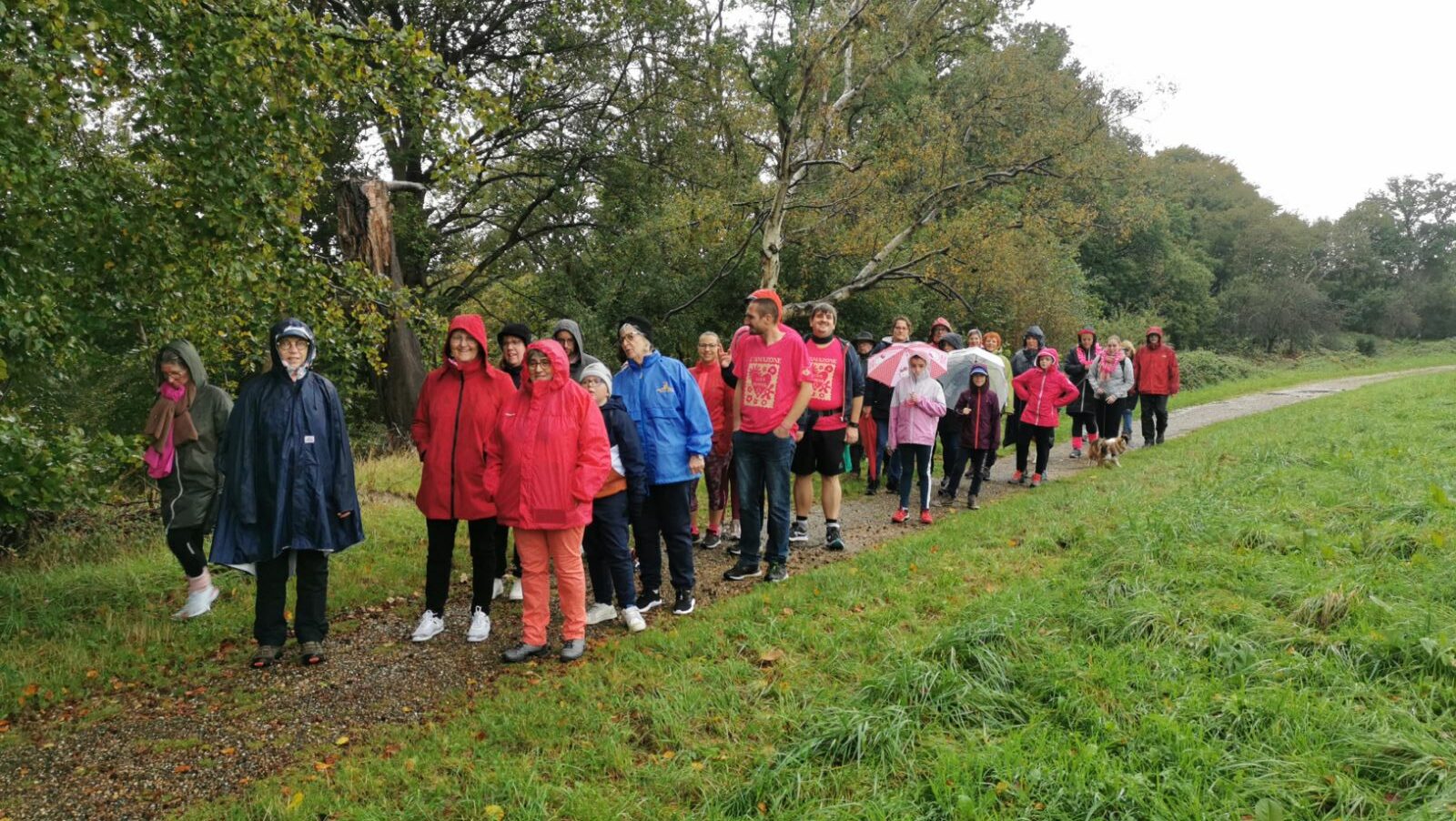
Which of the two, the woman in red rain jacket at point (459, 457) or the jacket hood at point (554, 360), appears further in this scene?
the woman in red rain jacket at point (459, 457)

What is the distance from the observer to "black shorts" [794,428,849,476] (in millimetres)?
6484

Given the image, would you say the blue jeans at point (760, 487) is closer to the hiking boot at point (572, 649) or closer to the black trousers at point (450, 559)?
the hiking boot at point (572, 649)

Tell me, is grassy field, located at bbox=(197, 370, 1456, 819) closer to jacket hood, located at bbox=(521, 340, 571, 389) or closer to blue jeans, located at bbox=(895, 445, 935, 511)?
jacket hood, located at bbox=(521, 340, 571, 389)

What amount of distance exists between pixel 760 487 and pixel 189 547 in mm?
4236

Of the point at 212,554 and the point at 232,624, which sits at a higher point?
the point at 212,554

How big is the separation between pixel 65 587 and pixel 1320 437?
12827 millimetres

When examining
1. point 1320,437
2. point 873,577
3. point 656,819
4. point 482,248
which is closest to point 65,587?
point 656,819

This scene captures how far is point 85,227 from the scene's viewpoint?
5.06 m

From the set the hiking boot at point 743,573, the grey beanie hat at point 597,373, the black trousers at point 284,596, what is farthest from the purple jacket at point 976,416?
the black trousers at point 284,596

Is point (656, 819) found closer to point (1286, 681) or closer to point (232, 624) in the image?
point (1286, 681)

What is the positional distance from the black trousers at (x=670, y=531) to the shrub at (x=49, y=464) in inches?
136

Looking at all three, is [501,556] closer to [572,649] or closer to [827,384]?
[572,649]

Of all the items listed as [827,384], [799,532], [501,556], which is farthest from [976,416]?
[501,556]

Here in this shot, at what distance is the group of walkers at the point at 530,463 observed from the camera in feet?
15.1
